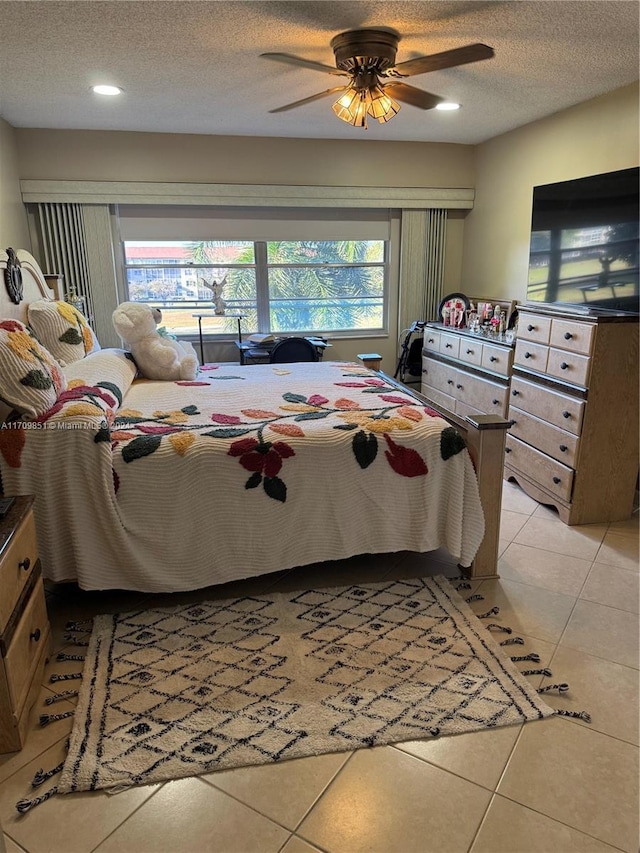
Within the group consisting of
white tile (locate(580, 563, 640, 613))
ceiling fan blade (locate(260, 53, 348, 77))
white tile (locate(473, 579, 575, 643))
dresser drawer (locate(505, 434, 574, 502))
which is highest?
ceiling fan blade (locate(260, 53, 348, 77))

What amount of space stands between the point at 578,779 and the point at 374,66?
9.18 feet

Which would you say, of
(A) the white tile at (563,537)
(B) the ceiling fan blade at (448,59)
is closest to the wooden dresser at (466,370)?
(A) the white tile at (563,537)

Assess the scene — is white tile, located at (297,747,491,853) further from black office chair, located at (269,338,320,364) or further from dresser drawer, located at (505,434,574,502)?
black office chair, located at (269,338,320,364)

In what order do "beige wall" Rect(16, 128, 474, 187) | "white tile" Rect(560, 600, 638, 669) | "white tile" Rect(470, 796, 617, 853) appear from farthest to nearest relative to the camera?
"beige wall" Rect(16, 128, 474, 187) → "white tile" Rect(560, 600, 638, 669) → "white tile" Rect(470, 796, 617, 853)

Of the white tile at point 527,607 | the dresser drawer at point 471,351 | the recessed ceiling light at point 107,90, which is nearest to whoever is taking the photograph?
the white tile at point 527,607

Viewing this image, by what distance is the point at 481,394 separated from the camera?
4.01m

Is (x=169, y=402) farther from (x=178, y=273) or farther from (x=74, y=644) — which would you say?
(x=178, y=273)

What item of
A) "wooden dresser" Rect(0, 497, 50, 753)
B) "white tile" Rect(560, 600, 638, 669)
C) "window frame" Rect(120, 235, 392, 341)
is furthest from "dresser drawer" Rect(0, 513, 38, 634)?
"window frame" Rect(120, 235, 392, 341)

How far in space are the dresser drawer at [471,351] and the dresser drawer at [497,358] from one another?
0.07 m

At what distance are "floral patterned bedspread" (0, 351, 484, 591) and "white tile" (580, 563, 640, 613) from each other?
559mm

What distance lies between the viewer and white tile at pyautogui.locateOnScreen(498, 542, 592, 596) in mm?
2490

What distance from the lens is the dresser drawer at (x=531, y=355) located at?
3.20 metres

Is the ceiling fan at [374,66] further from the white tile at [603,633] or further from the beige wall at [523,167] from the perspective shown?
the white tile at [603,633]

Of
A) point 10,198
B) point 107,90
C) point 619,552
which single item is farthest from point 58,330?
point 619,552
